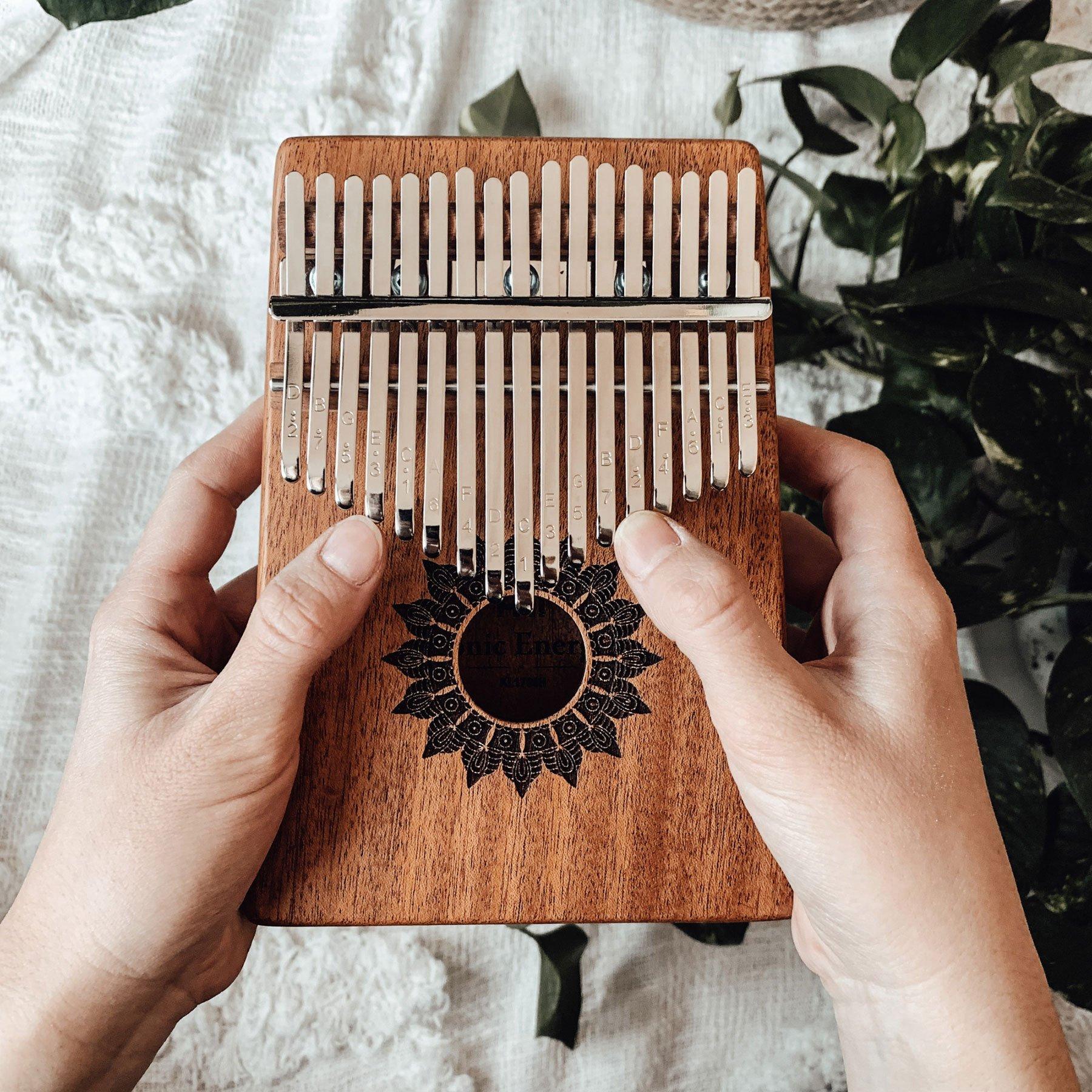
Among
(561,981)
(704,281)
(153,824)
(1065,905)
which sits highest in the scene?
(704,281)

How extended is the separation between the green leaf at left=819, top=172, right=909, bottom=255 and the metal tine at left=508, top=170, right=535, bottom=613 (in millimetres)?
488

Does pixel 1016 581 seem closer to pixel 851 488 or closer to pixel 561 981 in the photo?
pixel 851 488

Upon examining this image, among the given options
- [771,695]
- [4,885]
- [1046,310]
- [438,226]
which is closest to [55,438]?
[4,885]

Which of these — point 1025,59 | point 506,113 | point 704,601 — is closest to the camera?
point 704,601

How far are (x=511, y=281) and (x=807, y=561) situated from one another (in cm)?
47

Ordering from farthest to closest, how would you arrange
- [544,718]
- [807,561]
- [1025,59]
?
[807,561] → [1025,59] → [544,718]

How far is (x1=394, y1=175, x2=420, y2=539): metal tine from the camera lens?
0.72m

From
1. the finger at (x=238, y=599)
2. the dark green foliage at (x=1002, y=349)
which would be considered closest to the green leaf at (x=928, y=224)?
the dark green foliage at (x=1002, y=349)

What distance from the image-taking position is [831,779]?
660 millimetres

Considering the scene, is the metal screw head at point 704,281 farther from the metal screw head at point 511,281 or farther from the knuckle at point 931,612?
the knuckle at point 931,612

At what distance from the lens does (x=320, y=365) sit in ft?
2.39

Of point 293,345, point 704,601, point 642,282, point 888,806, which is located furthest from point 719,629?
point 293,345

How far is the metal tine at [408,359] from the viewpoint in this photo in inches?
28.5

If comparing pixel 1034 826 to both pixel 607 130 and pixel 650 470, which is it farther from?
pixel 607 130
